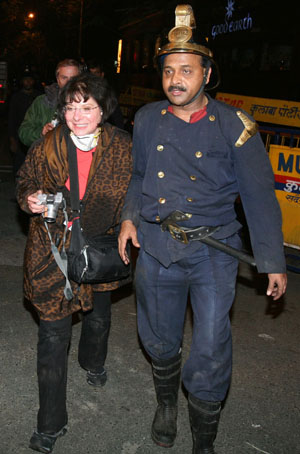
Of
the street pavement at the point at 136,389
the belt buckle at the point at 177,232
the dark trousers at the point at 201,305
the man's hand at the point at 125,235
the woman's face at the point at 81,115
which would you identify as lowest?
the street pavement at the point at 136,389

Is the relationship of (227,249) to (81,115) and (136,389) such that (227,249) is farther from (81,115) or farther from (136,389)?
(136,389)

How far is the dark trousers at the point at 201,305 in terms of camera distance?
299 centimetres

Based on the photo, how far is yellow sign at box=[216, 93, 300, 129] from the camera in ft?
29.0

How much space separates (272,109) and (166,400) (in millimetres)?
6875

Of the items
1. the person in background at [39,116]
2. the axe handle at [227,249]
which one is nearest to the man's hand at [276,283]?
the axe handle at [227,249]

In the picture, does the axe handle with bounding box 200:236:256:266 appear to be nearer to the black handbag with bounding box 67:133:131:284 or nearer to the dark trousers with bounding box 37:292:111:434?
the black handbag with bounding box 67:133:131:284

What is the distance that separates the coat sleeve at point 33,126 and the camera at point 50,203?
2.32 m

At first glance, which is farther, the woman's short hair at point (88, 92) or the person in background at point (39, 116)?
the person in background at point (39, 116)

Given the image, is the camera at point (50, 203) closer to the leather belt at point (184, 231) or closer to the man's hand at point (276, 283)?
the leather belt at point (184, 231)

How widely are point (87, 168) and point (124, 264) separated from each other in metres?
0.59

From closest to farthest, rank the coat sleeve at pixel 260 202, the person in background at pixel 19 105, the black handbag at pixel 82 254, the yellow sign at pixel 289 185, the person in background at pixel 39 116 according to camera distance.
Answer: the coat sleeve at pixel 260 202 → the black handbag at pixel 82 254 → the person in background at pixel 39 116 → the yellow sign at pixel 289 185 → the person in background at pixel 19 105

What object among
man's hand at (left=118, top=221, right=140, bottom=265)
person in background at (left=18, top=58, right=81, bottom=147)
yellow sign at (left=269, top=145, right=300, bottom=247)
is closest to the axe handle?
man's hand at (left=118, top=221, right=140, bottom=265)

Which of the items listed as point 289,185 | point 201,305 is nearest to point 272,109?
point 289,185

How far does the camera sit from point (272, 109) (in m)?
9.31
